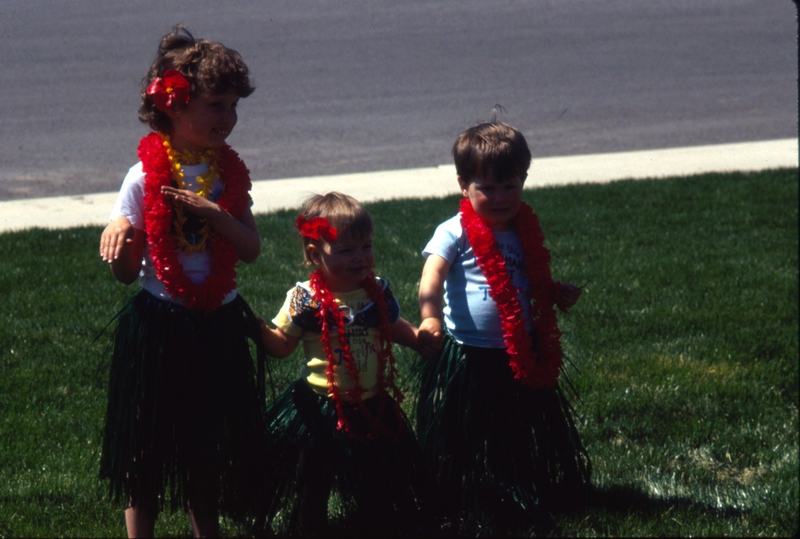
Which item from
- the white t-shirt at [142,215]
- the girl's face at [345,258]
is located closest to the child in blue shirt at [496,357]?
the girl's face at [345,258]

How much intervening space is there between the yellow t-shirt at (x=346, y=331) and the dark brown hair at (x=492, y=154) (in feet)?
1.62

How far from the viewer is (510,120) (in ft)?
33.6

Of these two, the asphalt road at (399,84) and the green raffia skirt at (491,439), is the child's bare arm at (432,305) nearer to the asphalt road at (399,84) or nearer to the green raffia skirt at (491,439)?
the green raffia skirt at (491,439)

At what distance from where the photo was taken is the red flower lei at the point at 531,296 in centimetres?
324

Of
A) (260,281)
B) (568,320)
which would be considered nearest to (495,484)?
(568,320)

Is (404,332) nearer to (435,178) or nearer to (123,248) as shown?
(123,248)

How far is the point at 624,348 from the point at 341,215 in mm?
2469

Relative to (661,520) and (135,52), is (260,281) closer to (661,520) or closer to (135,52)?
(661,520)

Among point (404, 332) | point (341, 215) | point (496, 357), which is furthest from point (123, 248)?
point (496, 357)

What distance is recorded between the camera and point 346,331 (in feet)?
10.0

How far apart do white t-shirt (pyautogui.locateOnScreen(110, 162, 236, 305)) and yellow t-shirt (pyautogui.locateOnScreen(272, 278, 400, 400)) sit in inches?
8.2

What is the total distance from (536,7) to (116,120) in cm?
950

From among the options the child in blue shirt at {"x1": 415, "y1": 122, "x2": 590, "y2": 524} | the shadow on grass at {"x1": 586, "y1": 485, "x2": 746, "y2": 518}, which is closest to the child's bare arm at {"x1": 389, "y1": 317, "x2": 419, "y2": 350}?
the child in blue shirt at {"x1": 415, "y1": 122, "x2": 590, "y2": 524}

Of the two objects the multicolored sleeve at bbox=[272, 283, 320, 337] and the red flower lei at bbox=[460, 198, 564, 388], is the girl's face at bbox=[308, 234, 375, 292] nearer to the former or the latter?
the multicolored sleeve at bbox=[272, 283, 320, 337]
